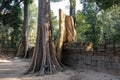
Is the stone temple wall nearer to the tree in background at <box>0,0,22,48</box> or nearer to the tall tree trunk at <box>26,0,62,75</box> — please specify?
the tall tree trunk at <box>26,0,62,75</box>

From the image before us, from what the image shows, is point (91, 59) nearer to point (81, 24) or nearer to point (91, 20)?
point (91, 20)

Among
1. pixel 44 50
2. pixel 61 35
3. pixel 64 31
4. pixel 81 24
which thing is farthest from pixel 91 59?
pixel 81 24

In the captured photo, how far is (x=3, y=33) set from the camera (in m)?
31.2

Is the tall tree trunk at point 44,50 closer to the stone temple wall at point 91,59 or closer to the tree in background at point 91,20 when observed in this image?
the stone temple wall at point 91,59

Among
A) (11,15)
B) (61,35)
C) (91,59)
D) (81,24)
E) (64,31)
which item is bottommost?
(91,59)

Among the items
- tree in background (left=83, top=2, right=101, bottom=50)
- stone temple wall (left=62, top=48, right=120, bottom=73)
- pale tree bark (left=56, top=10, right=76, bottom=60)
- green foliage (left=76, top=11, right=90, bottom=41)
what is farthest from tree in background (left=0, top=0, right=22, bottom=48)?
stone temple wall (left=62, top=48, right=120, bottom=73)

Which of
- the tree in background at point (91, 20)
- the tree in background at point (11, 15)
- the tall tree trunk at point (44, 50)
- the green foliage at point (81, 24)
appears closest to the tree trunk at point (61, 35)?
the tall tree trunk at point (44, 50)

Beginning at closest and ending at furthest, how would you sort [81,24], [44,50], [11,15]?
[44,50] → [81,24] → [11,15]

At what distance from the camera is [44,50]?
37.3 feet

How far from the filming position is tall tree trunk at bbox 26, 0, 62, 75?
11195 mm

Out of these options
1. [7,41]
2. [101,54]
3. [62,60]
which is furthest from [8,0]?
[101,54]

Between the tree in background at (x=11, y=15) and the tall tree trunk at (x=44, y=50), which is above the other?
the tree in background at (x=11, y=15)

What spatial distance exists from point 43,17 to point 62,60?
8.98ft

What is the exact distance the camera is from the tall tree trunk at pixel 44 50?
11.2 meters
